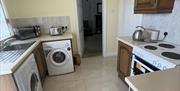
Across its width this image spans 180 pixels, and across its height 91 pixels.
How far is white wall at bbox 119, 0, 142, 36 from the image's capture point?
273cm

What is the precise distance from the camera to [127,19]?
3.01 m

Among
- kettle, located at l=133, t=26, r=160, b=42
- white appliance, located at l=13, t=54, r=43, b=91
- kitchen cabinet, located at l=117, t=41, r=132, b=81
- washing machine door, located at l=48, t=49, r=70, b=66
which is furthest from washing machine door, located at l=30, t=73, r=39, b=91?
kettle, located at l=133, t=26, r=160, b=42

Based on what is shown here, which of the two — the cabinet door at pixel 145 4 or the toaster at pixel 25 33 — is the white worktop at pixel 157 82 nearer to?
the cabinet door at pixel 145 4

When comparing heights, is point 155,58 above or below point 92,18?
below

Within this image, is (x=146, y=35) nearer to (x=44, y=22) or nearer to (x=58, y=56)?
(x=58, y=56)

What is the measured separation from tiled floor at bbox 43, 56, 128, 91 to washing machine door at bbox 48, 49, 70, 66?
33 centimetres

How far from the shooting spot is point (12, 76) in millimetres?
1207

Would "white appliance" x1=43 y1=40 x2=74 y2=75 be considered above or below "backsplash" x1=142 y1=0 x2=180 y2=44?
below

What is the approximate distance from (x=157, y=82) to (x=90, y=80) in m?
1.82

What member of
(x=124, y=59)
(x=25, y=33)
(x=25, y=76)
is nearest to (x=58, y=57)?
(x=25, y=33)

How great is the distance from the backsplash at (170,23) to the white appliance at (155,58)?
13 centimetres

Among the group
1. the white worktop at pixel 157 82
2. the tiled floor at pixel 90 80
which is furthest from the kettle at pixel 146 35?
the white worktop at pixel 157 82

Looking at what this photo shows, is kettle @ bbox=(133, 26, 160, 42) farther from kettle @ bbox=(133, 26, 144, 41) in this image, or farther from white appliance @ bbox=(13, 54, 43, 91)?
white appliance @ bbox=(13, 54, 43, 91)

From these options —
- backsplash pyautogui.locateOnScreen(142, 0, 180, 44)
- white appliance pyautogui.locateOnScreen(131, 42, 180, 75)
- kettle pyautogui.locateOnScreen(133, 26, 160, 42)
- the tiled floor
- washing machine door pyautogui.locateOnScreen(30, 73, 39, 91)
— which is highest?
backsplash pyautogui.locateOnScreen(142, 0, 180, 44)
